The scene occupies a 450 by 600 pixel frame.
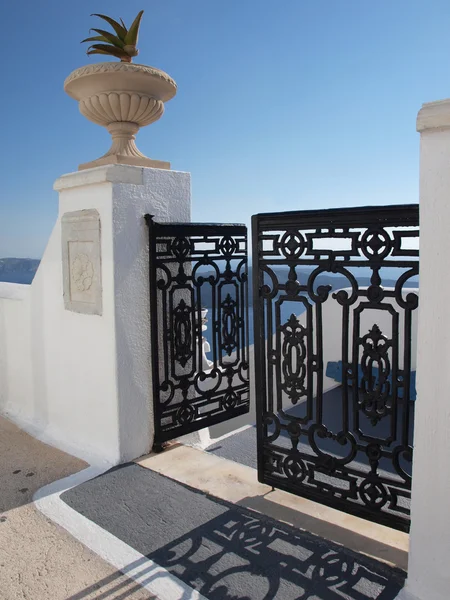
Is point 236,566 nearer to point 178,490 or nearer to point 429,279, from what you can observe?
point 178,490

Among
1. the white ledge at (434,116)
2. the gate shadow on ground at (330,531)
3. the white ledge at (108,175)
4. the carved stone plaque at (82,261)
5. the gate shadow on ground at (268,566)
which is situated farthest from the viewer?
the carved stone plaque at (82,261)

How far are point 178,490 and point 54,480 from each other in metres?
0.85

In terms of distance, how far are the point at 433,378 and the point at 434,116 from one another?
3.27ft

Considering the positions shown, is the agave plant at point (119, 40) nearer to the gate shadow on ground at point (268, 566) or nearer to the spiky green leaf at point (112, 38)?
the spiky green leaf at point (112, 38)

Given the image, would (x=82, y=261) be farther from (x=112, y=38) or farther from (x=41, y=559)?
(x=41, y=559)

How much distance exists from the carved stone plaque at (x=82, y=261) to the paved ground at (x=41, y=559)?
1.16 meters

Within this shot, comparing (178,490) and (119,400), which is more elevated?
(119,400)

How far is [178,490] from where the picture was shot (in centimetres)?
325

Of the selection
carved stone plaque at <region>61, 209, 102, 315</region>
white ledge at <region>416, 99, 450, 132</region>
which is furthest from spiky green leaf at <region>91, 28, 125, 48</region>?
white ledge at <region>416, 99, 450, 132</region>

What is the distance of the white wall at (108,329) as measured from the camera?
3514mm

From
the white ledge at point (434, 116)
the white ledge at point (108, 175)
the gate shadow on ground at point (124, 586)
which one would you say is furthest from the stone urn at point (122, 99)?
the gate shadow on ground at point (124, 586)

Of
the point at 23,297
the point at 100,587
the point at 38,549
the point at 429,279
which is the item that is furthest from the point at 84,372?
the point at 429,279

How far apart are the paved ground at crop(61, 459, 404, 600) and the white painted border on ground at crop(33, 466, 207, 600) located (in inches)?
1.6

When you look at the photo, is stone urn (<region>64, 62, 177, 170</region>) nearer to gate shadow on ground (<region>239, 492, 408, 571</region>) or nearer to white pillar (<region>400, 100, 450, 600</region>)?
white pillar (<region>400, 100, 450, 600</region>)
